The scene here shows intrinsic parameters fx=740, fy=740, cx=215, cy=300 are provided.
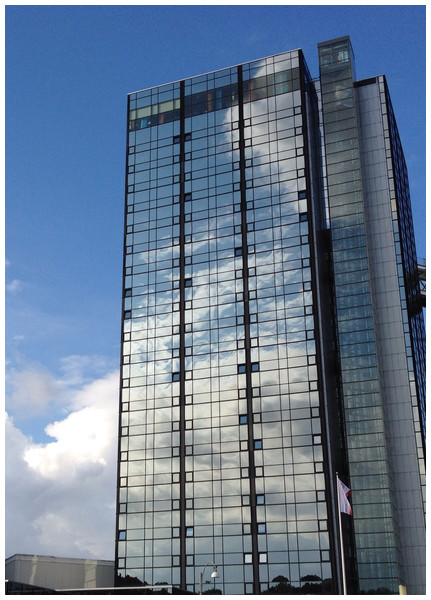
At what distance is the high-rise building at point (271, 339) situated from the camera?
297ft

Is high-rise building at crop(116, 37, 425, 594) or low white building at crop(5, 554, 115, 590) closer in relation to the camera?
high-rise building at crop(116, 37, 425, 594)

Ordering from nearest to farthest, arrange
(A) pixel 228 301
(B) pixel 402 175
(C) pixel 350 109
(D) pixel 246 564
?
(D) pixel 246 564 → (A) pixel 228 301 → (C) pixel 350 109 → (B) pixel 402 175

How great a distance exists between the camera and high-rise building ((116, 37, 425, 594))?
297 ft

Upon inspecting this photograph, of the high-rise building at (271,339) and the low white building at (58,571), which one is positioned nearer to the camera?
the high-rise building at (271,339)

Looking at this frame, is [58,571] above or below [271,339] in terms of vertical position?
below

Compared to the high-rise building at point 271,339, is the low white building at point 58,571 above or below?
below

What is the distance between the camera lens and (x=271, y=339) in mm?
97125

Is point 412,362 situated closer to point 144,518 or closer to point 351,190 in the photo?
point 351,190

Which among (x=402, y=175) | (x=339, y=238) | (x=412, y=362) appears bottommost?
(x=412, y=362)

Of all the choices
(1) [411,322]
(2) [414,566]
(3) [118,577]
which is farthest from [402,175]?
(3) [118,577]

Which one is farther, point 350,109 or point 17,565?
point 350,109

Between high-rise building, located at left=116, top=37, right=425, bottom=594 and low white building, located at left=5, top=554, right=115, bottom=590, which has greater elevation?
high-rise building, located at left=116, top=37, right=425, bottom=594

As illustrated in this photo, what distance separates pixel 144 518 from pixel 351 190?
54.1 meters

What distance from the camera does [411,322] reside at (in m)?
104
